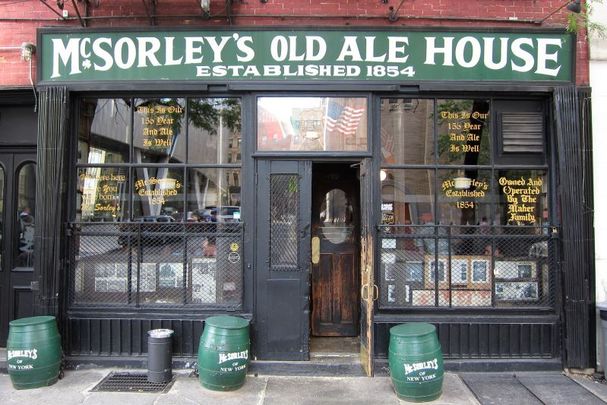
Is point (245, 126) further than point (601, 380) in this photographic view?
Yes

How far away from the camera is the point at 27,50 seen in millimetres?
6191

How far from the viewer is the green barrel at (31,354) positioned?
17.3ft

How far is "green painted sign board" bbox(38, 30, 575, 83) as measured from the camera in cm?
610

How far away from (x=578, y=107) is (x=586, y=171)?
844 mm

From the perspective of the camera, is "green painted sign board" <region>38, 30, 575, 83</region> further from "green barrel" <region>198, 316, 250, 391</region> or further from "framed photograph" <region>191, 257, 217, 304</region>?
"green barrel" <region>198, 316, 250, 391</region>

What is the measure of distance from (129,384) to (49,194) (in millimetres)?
2634

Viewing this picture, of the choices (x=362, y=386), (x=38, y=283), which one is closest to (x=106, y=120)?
(x=38, y=283)

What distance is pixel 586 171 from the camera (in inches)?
238

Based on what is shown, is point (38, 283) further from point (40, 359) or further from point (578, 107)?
point (578, 107)

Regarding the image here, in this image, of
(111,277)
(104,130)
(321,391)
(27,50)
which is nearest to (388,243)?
(321,391)

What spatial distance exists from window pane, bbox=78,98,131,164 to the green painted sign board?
386 mm

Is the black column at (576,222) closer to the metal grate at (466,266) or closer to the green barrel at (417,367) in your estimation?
the metal grate at (466,266)

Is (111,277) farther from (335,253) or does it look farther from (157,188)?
(335,253)

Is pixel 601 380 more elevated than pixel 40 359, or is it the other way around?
pixel 40 359
